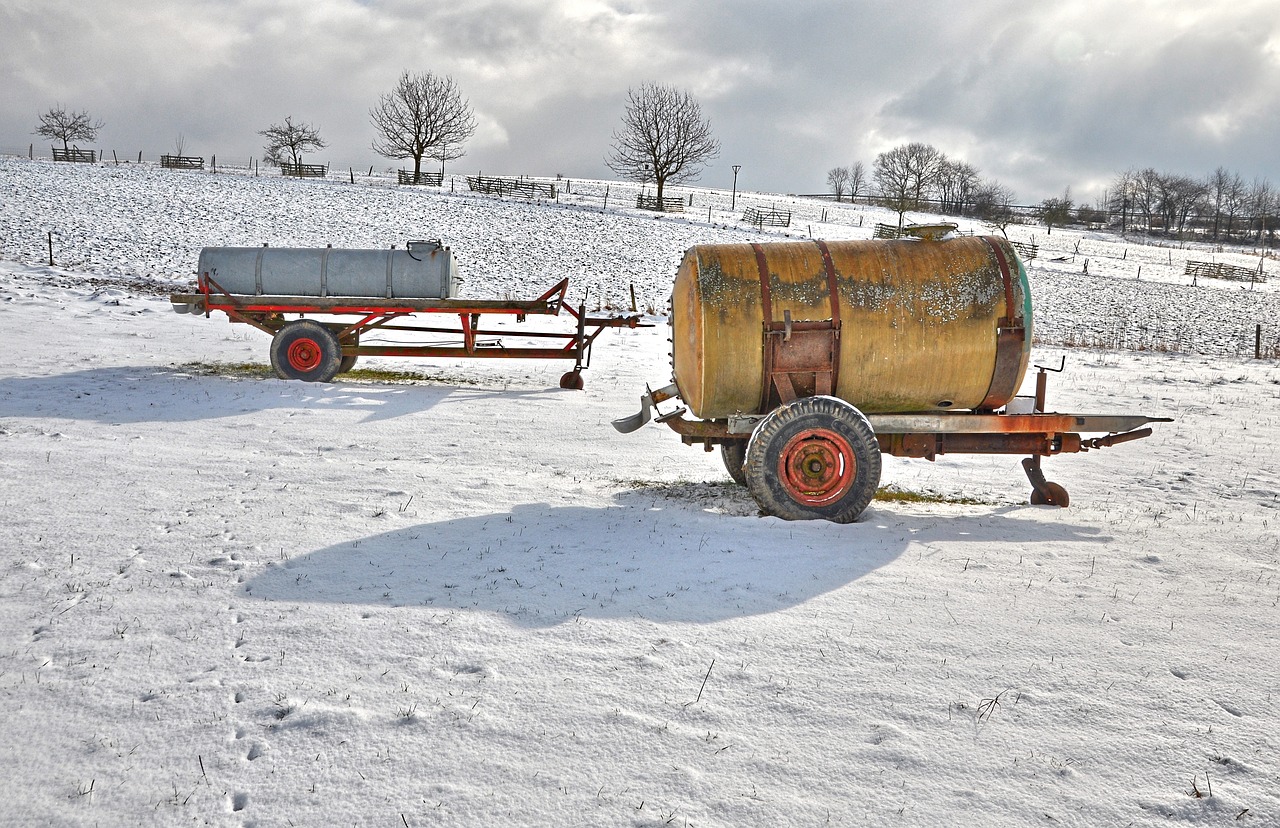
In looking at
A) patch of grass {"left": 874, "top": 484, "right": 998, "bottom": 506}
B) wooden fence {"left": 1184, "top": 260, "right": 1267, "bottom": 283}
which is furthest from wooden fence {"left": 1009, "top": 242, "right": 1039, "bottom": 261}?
patch of grass {"left": 874, "top": 484, "right": 998, "bottom": 506}

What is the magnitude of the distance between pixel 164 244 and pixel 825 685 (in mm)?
31836

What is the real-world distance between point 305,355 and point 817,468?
363 inches

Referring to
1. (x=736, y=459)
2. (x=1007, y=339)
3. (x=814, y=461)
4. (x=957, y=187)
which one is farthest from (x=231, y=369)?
(x=957, y=187)

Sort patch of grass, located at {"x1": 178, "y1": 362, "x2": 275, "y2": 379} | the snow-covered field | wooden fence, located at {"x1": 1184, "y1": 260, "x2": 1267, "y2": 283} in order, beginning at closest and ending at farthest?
1. the snow-covered field
2. patch of grass, located at {"x1": 178, "y1": 362, "x2": 275, "y2": 379}
3. wooden fence, located at {"x1": 1184, "y1": 260, "x2": 1267, "y2": 283}

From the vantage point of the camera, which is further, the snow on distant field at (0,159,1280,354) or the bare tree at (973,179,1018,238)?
the bare tree at (973,179,1018,238)

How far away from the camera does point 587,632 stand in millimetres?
4297

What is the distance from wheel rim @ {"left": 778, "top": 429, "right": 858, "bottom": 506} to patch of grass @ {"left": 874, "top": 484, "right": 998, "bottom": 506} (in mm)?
1322

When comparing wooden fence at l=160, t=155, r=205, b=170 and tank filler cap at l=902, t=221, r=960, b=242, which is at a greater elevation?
wooden fence at l=160, t=155, r=205, b=170

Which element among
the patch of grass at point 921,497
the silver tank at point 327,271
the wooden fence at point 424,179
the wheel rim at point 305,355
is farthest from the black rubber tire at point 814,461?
the wooden fence at point 424,179

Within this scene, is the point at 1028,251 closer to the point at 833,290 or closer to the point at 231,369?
the point at 231,369

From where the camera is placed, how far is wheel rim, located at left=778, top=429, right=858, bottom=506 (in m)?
6.34

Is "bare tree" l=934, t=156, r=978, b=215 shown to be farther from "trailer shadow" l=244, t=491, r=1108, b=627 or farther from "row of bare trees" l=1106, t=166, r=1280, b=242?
"trailer shadow" l=244, t=491, r=1108, b=627

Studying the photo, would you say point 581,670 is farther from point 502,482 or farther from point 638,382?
point 638,382

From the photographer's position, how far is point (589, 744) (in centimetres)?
332
